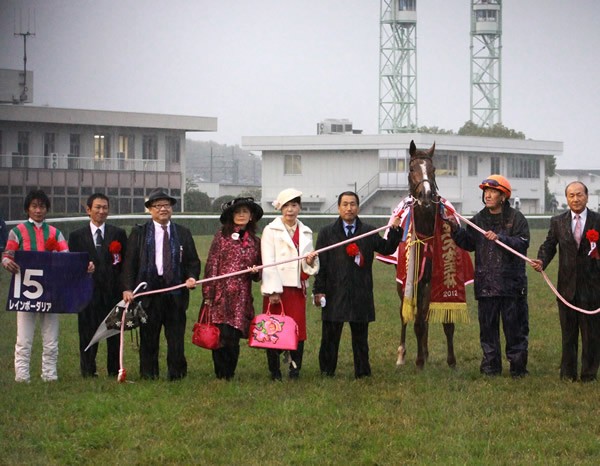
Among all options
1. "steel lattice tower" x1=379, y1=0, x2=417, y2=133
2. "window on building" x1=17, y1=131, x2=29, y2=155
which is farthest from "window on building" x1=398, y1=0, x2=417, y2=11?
"window on building" x1=17, y1=131, x2=29, y2=155

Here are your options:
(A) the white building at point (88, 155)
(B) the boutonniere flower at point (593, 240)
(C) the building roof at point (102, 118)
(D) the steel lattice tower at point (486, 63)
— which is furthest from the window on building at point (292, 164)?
(B) the boutonniere flower at point (593, 240)

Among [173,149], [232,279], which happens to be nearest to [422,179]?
[232,279]

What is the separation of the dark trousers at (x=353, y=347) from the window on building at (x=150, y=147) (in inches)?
1569

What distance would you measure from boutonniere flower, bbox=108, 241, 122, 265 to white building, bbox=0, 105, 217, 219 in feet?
39.8

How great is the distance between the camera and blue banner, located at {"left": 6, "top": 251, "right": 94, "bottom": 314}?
10.3 meters

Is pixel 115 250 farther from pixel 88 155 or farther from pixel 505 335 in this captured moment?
pixel 88 155

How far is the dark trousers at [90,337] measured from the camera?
34.8 ft

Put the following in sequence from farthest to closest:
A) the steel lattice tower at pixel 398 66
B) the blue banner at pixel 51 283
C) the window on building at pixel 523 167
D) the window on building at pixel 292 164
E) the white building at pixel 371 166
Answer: the steel lattice tower at pixel 398 66 → the window on building at pixel 523 167 → the window on building at pixel 292 164 → the white building at pixel 371 166 → the blue banner at pixel 51 283

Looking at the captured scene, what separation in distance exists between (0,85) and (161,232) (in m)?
15.4

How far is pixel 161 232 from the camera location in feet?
33.7

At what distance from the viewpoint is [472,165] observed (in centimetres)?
6431

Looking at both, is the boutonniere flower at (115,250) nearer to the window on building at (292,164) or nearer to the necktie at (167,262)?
the necktie at (167,262)

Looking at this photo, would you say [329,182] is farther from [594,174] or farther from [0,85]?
[0,85]

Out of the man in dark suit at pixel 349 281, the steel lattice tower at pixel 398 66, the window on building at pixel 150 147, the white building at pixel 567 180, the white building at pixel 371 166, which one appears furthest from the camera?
the white building at pixel 567 180
